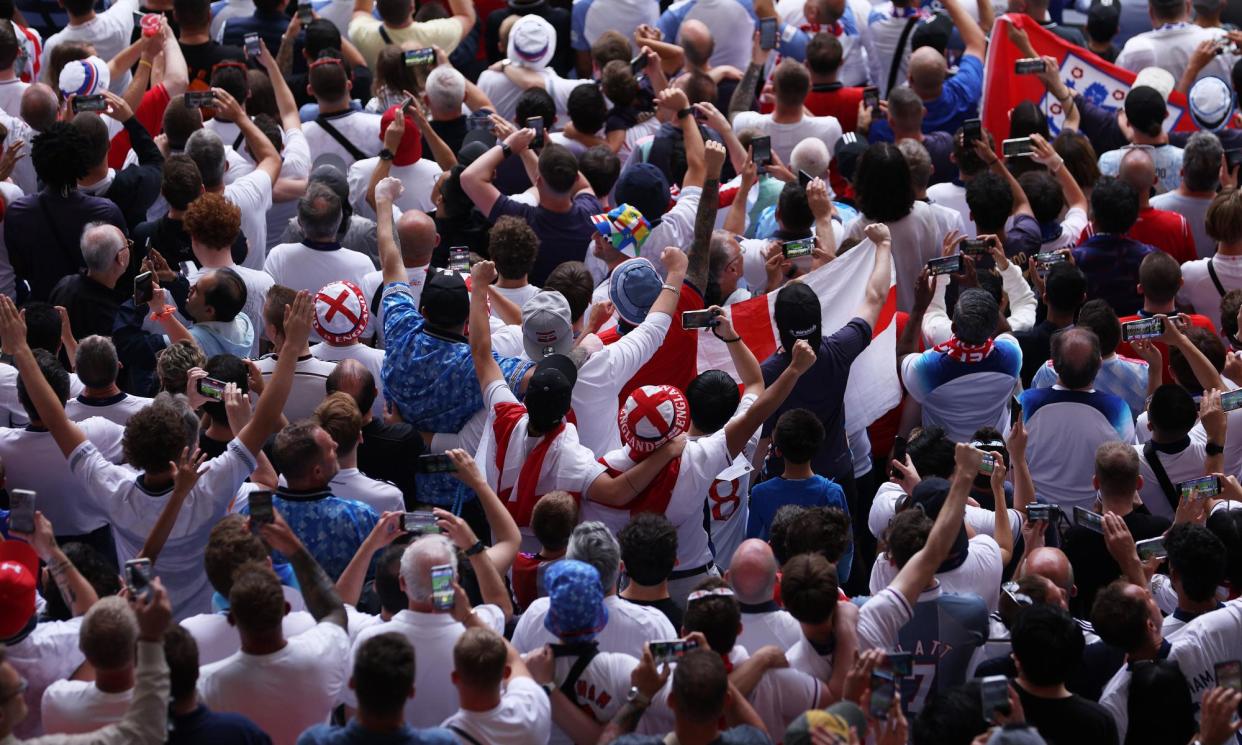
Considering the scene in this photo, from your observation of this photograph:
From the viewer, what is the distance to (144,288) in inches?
310

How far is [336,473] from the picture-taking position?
6.88m

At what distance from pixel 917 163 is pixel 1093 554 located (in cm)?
307

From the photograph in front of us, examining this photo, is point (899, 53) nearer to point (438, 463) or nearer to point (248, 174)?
point (248, 174)

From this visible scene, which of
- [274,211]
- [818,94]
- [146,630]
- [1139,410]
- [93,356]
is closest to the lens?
[146,630]

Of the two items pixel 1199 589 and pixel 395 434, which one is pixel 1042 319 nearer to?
pixel 1199 589

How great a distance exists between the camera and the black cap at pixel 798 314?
762cm

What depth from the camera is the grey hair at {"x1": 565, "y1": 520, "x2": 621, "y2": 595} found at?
6.09 metres

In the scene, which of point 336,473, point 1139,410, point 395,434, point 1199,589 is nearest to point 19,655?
point 336,473

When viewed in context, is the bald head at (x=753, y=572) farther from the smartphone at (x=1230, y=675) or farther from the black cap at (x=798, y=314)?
the black cap at (x=798, y=314)

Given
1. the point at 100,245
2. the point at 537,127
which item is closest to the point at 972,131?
the point at 537,127

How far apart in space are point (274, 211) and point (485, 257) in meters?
1.41

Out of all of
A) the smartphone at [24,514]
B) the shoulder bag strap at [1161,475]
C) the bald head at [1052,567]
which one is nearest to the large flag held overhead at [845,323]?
the shoulder bag strap at [1161,475]

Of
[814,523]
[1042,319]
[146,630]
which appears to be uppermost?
[146,630]

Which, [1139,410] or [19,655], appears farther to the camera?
[1139,410]
